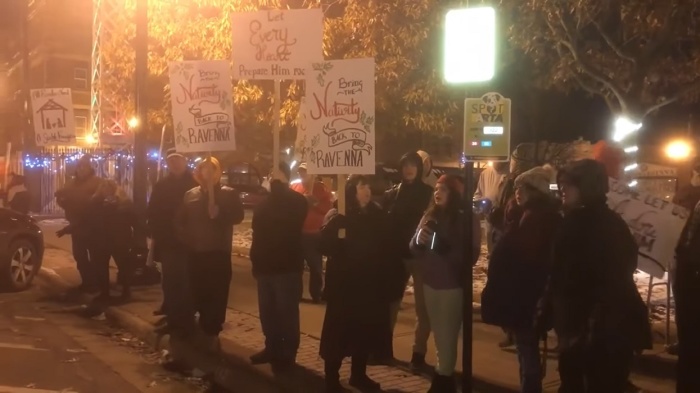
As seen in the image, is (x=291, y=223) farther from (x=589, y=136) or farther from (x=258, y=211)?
(x=589, y=136)

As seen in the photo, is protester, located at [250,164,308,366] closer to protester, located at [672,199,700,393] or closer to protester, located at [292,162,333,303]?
protester, located at [292,162,333,303]

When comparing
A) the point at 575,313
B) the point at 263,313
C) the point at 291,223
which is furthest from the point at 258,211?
the point at 575,313

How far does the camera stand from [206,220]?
749cm

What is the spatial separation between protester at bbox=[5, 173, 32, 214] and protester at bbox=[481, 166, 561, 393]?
1273 cm

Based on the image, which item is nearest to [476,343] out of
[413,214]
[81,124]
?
[413,214]

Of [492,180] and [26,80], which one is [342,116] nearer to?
[492,180]

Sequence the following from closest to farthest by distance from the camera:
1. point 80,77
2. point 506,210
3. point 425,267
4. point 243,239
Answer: point 425,267, point 506,210, point 243,239, point 80,77

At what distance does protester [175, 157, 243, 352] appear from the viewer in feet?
24.6

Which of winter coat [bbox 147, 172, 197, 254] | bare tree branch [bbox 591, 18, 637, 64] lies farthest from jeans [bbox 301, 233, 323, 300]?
bare tree branch [bbox 591, 18, 637, 64]

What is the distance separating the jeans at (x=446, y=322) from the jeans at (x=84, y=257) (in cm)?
557

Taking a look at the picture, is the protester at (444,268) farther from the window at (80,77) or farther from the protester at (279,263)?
the window at (80,77)

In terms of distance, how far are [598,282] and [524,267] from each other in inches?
44.2

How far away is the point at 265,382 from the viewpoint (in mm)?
6934

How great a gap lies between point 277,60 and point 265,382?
2996 millimetres
